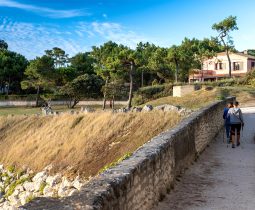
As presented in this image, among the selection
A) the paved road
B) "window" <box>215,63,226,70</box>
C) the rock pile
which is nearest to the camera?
the paved road

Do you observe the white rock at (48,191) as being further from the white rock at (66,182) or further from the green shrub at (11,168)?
the green shrub at (11,168)

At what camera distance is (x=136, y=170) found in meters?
6.91

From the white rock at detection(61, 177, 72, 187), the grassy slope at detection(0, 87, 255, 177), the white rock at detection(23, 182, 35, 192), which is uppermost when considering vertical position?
the grassy slope at detection(0, 87, 255, 177)

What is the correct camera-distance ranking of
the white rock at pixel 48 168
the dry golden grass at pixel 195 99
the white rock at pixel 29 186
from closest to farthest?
the white rock at pixel 29 186 < the white rock at pixel 48 168 < the dry golden grass at pixel 195 99

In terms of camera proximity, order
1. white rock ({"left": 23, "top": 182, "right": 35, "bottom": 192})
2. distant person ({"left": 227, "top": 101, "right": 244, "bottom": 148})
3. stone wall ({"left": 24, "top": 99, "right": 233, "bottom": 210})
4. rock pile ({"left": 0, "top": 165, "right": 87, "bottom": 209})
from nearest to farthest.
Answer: stone wall ({"left": 24, "top": 99, "right": 233, "bottom": 210})
distant person ({"left": 227, "top": 101, "right": 244, "bottom": 148})
rock pile ({"left": 0, "top": 165, "right": 87, "bottom": 209})
white rock ({"left": 23, "top": 182, "right": 35, "bottom": 192})

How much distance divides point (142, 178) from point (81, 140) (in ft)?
61.0

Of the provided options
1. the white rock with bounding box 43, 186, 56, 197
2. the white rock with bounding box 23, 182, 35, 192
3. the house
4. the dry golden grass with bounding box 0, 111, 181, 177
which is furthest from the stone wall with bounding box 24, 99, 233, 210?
the house

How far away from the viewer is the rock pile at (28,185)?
19.9 meters

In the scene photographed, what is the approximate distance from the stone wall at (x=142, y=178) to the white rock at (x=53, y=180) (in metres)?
9.82

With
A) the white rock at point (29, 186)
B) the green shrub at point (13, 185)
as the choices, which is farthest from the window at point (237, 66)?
the white rock at point (29, 186)

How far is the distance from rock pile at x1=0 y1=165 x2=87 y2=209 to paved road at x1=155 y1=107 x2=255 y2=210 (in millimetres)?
7327

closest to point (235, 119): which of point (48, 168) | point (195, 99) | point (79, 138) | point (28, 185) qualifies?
point (48, 168)

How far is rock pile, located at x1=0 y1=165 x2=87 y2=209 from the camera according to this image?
19922mm

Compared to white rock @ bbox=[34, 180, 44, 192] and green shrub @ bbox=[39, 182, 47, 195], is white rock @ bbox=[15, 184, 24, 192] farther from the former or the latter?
green shrub @ bbox=[39, 182, 47, 195]
